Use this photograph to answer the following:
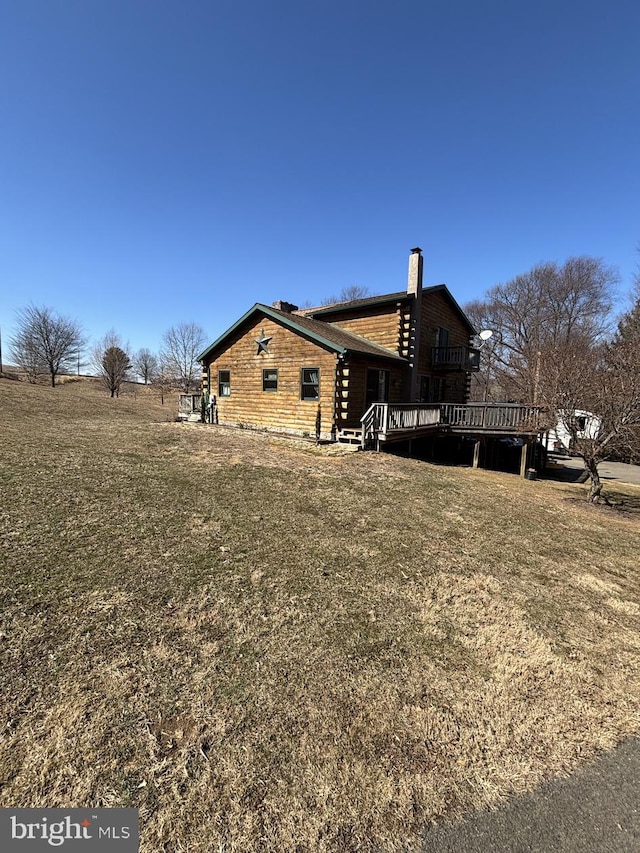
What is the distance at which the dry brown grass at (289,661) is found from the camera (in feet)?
7.83

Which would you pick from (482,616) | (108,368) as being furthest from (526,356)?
(108,368)

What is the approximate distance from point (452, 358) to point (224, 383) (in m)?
12.3

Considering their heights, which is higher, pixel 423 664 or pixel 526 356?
pixel 526 356

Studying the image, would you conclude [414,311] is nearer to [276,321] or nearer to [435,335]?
[435,335]

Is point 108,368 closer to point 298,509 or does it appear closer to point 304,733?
point 298,509

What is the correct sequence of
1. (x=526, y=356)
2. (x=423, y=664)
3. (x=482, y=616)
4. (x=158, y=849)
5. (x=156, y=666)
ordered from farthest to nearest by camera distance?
(x=526, y=356) → (x=482, y=616) → (x=423, y=664) → (x=156, y=666) → (x=158, y=849)

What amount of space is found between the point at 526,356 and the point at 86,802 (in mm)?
40265

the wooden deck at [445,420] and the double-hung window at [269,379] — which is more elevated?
the double-hung window at [269,379]

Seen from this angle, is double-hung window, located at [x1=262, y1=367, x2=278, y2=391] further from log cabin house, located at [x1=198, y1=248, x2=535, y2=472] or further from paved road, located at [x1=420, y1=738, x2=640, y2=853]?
paved road, located at [x1=420, y1=738, x2=640, y2=853]

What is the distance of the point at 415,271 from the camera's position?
17.2 m

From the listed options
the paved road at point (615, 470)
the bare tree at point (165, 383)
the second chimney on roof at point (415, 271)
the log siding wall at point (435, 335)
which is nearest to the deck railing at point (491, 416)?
the log siding wall at point (435, 335)

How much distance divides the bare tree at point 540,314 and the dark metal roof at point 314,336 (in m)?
20.8

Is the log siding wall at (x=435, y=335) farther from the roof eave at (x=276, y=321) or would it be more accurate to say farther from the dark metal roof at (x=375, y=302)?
the roof eave at (x=276, y=321)

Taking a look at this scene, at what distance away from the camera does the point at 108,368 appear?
3856 centimetres
